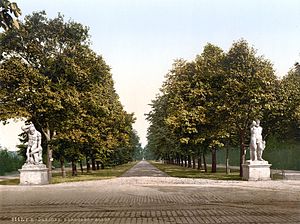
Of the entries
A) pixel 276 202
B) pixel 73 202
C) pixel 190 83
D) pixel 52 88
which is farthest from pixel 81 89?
pixel 276 202

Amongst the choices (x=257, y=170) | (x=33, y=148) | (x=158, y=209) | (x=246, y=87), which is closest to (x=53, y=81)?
(x=33, y=148)

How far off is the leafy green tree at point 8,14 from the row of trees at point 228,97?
22099 millimetres

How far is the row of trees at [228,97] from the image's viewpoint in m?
27.2

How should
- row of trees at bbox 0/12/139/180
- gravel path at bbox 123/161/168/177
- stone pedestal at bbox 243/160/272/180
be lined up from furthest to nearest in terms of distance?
gravel path at bbox 123/161/168/177
row of trees at bbox 0/12/139/180
stone pedestal at bbox 243/160/272/180

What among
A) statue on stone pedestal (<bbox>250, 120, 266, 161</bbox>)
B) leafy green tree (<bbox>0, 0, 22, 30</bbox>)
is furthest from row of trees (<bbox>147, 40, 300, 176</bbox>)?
leafy green tree (<bbox>0, 0, 22, 30</bbox>)

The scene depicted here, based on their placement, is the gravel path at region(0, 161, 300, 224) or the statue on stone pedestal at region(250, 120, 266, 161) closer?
the gravel path at region(0, 161, 300, 224)

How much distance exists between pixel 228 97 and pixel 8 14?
22891 millimetres

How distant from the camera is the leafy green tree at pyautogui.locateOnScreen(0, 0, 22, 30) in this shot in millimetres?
5574

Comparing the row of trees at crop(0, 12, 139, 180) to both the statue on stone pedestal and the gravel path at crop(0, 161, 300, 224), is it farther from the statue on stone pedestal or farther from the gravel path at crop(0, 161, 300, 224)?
the gravel path at crop(0, 161, 300, 224)

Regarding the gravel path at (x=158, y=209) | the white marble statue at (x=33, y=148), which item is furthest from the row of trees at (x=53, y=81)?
the gravel path at (x=158, y=209)

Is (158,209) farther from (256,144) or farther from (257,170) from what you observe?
(256,144)

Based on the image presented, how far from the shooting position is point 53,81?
98.2 feet

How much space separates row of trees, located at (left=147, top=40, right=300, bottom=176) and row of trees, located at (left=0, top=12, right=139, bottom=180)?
19.0 ft

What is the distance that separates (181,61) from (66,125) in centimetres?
1007
